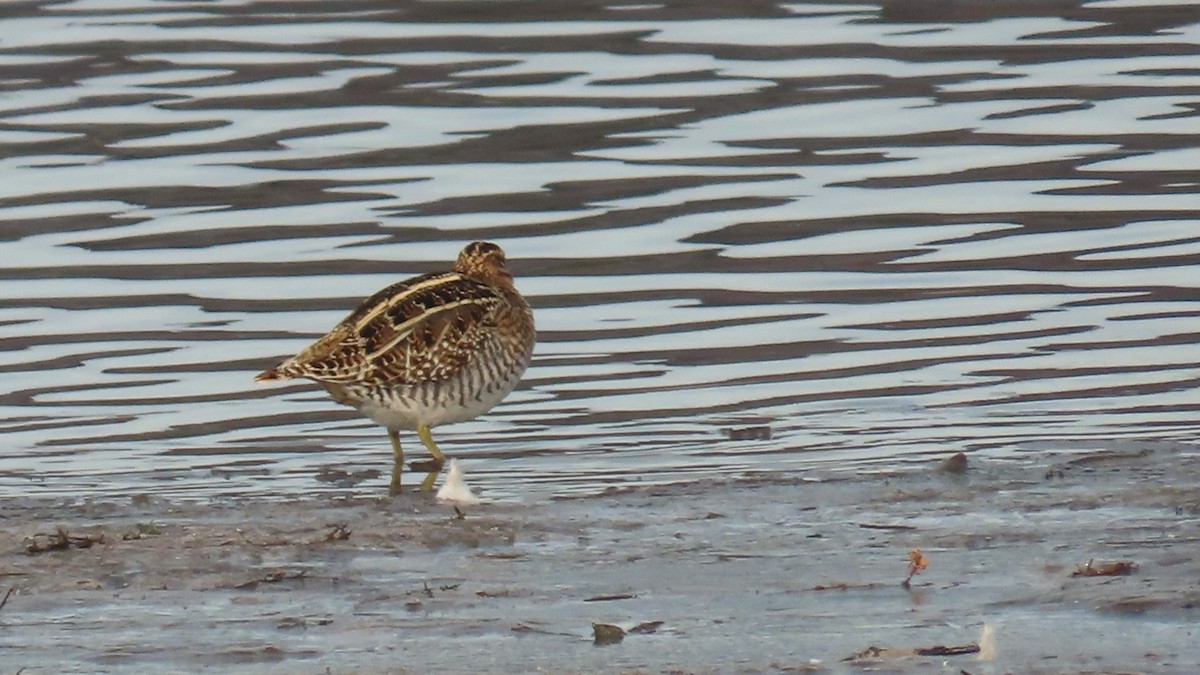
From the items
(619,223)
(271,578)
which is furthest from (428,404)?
(619,223)

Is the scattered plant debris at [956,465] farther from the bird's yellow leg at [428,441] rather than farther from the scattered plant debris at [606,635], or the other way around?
the scattered plant debris at [606,635]

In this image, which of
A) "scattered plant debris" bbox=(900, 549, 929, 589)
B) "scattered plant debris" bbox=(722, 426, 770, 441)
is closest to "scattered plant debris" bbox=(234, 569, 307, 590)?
"scattered plant debris" bbox=(900, 549, 929, 589)

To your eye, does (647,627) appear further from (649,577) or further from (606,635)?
(649,577)

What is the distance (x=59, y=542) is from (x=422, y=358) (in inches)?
94.2

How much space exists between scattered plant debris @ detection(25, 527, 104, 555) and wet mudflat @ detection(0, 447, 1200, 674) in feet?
0.05

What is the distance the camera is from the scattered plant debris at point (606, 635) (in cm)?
681

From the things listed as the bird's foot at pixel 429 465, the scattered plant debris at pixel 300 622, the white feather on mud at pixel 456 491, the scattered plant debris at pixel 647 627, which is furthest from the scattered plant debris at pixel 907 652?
the bird's foot at pixel 429 465

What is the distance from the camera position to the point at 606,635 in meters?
6.83

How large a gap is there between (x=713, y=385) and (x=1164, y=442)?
2.53m

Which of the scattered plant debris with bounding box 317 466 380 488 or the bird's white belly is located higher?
the bird's white belly

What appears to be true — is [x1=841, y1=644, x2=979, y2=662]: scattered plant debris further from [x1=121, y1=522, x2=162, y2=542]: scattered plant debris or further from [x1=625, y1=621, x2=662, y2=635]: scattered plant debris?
[x1=121, y1=522, x2=162, y2=542]: scattered plant debris

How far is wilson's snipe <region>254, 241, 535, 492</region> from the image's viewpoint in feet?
33.1

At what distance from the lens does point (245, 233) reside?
14547 mm

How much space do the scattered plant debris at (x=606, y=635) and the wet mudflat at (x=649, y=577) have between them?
3 centimetres
